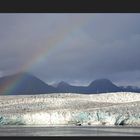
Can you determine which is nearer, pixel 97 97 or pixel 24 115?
pixel 24 115

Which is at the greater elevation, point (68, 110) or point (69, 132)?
point (68, 110)

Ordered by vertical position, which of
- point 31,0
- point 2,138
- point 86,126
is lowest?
point 2,138

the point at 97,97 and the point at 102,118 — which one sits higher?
the point at 97,97

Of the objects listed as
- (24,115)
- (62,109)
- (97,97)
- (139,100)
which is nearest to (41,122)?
(24,115)

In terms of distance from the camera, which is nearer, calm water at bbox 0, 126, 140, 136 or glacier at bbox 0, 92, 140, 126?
calm water at bbox 0, 126, 140, 136

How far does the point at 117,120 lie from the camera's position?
57.3ft

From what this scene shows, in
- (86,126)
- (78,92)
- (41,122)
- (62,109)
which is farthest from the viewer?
(78,92)

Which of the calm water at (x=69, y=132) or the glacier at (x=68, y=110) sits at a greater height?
the glacier at (x=68, y=110)

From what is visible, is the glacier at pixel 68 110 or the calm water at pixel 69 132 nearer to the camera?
the calm water at pixel 69 132

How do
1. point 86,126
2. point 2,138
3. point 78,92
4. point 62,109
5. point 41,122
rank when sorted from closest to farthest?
point 2,138
point 86,126
point 41,122
point 62,109
point 78,92

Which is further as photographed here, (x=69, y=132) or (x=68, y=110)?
(x=68, y=110)

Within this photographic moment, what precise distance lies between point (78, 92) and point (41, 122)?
13.4ft

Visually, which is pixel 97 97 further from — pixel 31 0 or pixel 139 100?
pixel 31 0

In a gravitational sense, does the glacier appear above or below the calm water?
above
